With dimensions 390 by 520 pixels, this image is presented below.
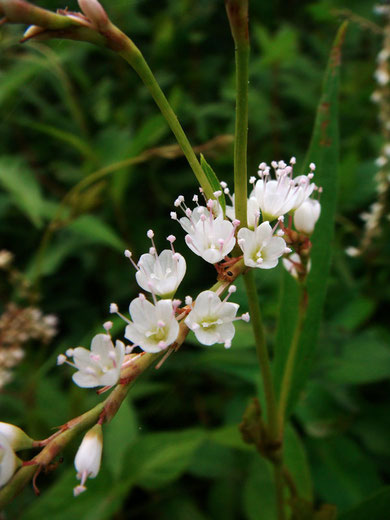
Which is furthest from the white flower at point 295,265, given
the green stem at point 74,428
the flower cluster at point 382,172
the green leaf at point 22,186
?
the green leaf at point 22,186

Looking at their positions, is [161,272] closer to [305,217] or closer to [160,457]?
[305,217]

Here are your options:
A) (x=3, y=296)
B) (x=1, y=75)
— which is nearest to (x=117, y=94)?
(x=1, y=75)

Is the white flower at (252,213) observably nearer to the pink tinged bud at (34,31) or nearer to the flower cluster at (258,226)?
the flower cluster at (258,226)

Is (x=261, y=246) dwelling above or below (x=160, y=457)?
above

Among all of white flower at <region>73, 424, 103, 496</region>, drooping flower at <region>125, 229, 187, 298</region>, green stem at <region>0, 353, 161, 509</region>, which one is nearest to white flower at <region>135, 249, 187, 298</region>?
drooping flower at <region>125, 229, 187, 298</region>

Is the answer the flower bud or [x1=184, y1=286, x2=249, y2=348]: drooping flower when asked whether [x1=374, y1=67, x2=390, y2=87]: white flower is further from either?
the flower bud

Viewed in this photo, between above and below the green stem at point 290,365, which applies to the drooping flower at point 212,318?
above

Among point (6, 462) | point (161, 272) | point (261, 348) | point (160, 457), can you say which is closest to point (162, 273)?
point (161, 272)
